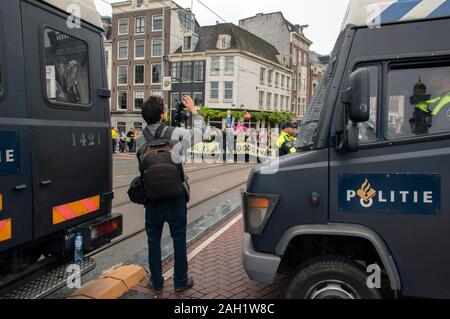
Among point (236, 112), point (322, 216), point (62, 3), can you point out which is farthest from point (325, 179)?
point (236, 112)

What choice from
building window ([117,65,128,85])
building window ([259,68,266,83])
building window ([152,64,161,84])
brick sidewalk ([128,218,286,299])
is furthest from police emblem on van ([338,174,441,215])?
building window ([117,65,128,85])

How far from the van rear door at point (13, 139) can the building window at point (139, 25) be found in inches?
1603

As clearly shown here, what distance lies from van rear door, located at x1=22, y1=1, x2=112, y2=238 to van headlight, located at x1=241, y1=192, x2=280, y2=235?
167cm

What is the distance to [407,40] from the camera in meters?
2.82

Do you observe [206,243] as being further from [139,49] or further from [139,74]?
[139,49]

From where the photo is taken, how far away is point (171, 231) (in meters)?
3.81

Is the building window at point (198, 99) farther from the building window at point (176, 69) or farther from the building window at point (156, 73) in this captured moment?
the building window at point (156, 73)

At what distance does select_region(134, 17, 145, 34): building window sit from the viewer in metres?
41.1

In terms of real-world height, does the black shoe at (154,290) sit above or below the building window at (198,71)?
below

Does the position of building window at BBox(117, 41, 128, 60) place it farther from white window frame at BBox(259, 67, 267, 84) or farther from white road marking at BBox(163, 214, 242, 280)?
white road marking at BBox(163, 214, 242, 280)

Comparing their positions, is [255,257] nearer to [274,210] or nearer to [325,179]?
[274,210]

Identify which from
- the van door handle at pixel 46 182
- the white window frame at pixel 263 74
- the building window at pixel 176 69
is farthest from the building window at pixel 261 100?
the van door handle at pixel 46 182

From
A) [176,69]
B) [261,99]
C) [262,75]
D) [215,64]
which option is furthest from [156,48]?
[261,99]

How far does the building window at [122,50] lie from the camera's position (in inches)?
1654
